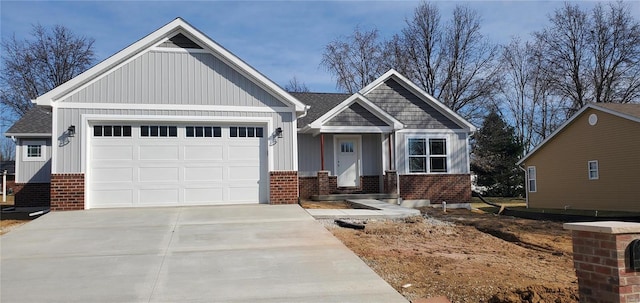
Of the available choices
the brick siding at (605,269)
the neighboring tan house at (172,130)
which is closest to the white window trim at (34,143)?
the neighboring tan house at (172,130)

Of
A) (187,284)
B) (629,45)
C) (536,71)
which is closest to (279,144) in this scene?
(187,284)

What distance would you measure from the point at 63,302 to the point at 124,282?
2.90ft

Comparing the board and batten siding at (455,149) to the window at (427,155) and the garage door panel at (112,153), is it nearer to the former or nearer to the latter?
the window at (427,155)

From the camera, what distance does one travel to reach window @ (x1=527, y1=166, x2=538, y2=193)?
86.9ft

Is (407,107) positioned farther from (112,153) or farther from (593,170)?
(112,153)

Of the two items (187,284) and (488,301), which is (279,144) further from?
(488,301)

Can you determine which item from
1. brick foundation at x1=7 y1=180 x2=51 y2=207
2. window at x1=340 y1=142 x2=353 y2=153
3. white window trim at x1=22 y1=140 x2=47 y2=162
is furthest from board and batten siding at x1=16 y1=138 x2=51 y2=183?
window at x1=340 y1=142 x2=353 y2=153

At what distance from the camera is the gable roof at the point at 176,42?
12.7 meters

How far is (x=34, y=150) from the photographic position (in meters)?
19.8

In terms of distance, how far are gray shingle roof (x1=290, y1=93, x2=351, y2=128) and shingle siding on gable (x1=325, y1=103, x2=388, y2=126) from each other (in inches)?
60.3

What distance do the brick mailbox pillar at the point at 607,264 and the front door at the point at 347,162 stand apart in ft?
45.6

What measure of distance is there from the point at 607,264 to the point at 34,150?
21353 mm

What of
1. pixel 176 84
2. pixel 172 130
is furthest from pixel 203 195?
pixel 176 84

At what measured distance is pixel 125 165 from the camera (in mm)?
13031
